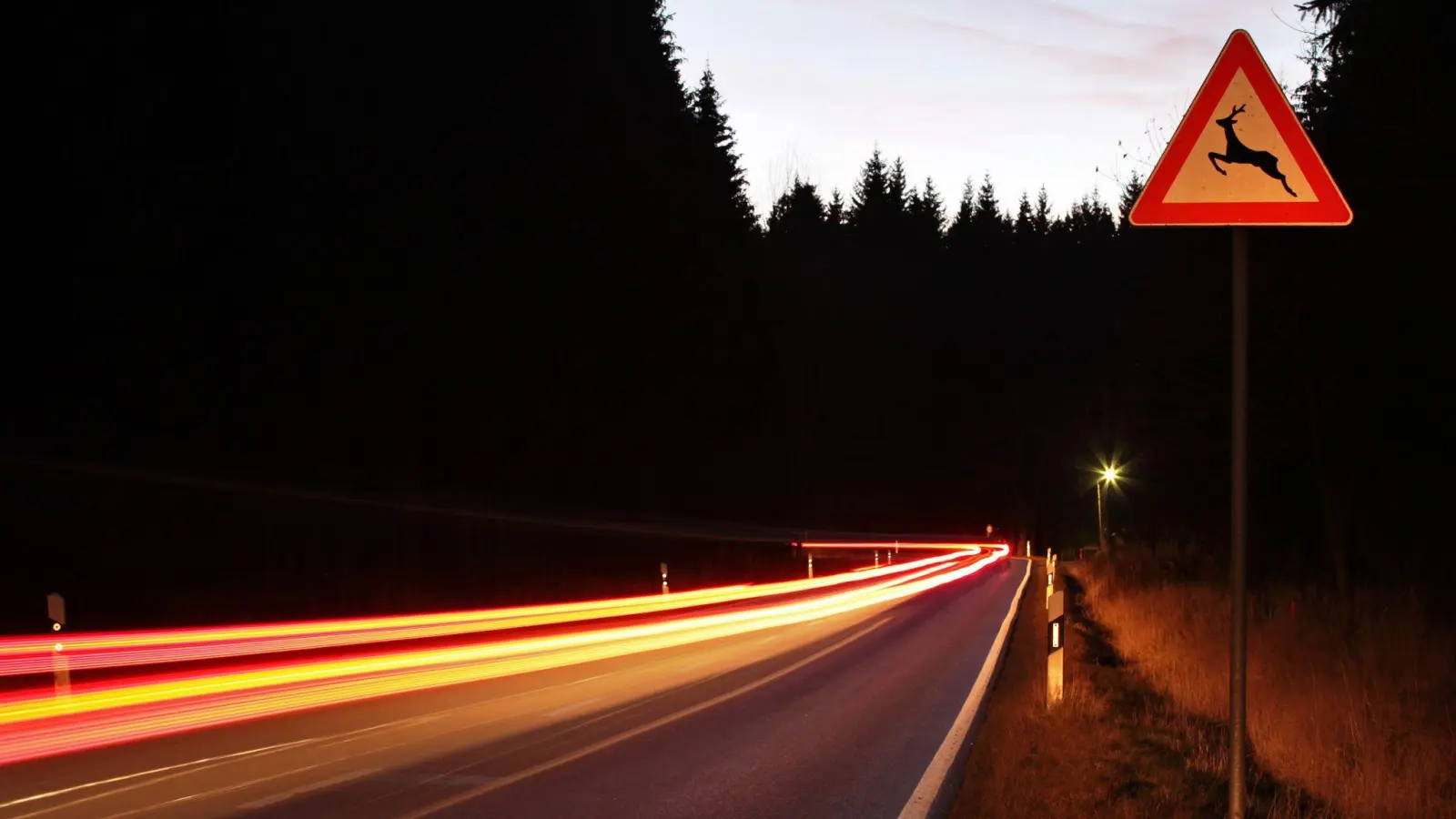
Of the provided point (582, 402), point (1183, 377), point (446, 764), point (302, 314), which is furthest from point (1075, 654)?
point (582, 402)

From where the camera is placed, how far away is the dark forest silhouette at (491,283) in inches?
745

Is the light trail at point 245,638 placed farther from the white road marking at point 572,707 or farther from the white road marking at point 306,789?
the white road marking at point 306,789

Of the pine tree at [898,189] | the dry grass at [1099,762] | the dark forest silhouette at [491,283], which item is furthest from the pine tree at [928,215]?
the dry grass at [1099,762]

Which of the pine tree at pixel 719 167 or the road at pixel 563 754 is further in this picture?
the pine tree at pixel 719 167

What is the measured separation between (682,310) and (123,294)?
26153mm

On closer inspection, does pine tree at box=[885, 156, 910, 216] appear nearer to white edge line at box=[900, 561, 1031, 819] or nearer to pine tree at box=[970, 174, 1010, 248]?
pine tree at box=[970, 174, 1010, 248]

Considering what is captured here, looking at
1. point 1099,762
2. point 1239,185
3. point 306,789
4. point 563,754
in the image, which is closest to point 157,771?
point 306,789

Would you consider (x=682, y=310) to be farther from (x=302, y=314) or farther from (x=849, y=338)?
(x=849, y=338)

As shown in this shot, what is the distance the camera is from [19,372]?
1931cm

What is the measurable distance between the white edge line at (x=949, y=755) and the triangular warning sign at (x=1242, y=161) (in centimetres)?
446

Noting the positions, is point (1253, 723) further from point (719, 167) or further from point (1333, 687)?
point (719, 167)

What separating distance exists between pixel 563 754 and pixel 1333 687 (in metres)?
7.91

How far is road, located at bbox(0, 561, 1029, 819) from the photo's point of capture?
25.8 ft

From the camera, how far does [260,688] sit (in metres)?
→ 12.6
